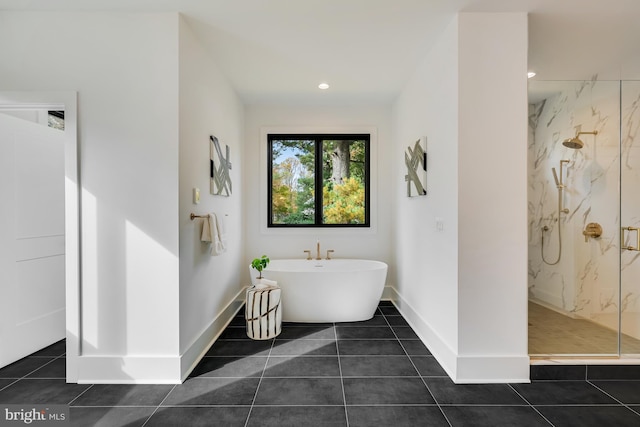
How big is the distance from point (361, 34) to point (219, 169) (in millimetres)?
1723

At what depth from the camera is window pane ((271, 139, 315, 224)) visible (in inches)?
181

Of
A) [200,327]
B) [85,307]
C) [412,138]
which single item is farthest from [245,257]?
[412,138]

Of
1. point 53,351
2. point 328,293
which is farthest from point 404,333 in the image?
point 53,351

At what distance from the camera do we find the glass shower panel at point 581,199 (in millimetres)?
2586

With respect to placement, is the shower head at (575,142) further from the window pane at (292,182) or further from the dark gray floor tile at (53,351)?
the dark gray floor tile at (53,351)

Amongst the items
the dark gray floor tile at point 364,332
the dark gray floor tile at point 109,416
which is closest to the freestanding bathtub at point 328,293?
the dark gray floor tile at point 364,332

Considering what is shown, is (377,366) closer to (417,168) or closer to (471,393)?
(471,393)

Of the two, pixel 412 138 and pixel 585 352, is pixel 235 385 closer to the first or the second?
pixel 585 352

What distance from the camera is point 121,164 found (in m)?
2.34

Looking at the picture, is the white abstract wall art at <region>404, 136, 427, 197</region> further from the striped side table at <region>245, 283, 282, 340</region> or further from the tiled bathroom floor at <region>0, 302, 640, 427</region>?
the striped side table at <region>245, 283, 282, 340</region>

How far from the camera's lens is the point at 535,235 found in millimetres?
2736

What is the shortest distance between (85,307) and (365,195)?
330 centimetres

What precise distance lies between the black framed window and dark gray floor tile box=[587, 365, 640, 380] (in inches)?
108

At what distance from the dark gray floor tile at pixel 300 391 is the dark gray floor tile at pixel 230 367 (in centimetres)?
19
